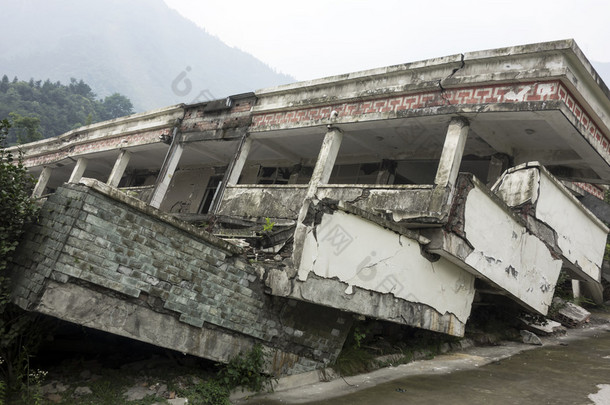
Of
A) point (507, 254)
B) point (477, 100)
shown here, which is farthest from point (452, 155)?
point (507, 254)

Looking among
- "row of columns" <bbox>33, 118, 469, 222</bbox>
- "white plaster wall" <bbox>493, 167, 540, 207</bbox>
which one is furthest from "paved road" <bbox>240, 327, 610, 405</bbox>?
"white plaster wall" <bbox>493, 167, 540, 207</bbox>

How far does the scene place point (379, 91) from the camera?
7613 millimetres

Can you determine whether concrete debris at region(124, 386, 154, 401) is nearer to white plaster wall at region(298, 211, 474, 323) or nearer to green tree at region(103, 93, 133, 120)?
white plaster wall at region(298, 211, 474, 323)

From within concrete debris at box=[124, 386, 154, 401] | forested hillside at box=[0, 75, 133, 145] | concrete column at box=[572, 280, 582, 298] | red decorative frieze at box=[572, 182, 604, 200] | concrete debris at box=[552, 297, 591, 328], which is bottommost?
concrete debris at box=[124, 386, 154, 401]

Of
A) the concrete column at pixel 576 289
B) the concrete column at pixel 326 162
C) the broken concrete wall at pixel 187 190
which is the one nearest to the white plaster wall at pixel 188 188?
the broken concrete wall at pixel 187 190

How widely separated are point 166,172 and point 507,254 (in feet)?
26.9

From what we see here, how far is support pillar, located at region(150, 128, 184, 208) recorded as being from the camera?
1066cm

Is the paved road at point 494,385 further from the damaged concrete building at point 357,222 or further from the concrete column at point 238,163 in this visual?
the concrete column at point 238,163

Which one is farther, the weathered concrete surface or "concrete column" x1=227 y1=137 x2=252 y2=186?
→ "concrete column" x1=227 y1=137 x2=252 y2=186

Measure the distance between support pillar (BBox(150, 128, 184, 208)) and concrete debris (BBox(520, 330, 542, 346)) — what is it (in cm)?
844

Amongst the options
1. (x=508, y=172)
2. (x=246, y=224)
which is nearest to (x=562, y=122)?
(x=508, y=172)

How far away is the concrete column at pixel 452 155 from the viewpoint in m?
6.18

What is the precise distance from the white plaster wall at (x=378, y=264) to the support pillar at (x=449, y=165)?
88cm

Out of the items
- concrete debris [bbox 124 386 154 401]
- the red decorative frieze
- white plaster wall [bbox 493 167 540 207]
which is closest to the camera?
concrete debris [bbox 124 386 154 401]
